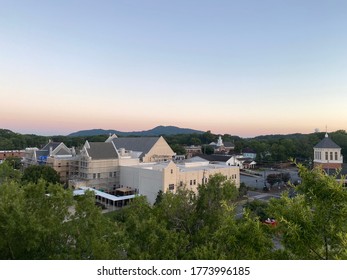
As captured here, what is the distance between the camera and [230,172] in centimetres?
4147

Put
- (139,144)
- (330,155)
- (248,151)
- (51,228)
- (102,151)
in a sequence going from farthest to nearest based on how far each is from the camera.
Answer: (248,151) < (139,144) < (102,151) < (330,155) < (51,228)

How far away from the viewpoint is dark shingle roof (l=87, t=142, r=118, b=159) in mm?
40356

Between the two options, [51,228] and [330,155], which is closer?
[51,228]

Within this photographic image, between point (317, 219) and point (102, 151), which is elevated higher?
point (102, 151)

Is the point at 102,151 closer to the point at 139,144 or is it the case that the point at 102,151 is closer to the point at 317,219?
the point at 139,144

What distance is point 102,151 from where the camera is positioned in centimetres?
4116

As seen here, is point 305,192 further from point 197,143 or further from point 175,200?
point 197,143

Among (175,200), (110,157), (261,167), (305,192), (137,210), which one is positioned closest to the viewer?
(305,192)

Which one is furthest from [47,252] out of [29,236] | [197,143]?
[197,143]

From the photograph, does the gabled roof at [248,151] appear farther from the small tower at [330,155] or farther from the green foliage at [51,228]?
the green foliage at [51,228]

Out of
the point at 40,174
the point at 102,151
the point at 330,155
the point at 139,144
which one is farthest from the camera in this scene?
the point at 139,144

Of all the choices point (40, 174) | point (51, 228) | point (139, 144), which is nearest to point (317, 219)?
point (51, 228)

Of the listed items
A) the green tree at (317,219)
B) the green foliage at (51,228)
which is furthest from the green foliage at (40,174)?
the green tree at (317,219)

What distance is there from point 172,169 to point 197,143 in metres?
87.7
